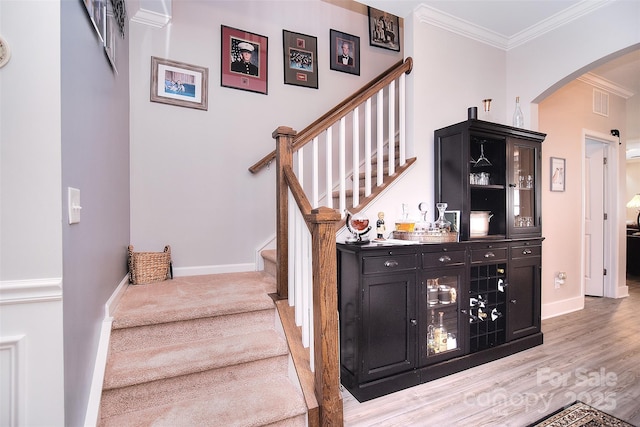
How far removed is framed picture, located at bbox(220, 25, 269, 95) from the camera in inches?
113

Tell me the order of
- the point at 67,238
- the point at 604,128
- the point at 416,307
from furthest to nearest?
the point at 604,128 → the point at 416,307 → the point at 67,238

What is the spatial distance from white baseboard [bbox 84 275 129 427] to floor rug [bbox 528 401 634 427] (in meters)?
2.18

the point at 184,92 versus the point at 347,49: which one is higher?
the point at 347,49

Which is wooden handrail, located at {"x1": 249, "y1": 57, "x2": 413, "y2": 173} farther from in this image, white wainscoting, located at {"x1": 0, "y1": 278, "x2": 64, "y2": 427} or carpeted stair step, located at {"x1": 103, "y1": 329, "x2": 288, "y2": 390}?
white wainscoting, located at {"x1": 0, "y1": 278, "x2": 64, "y2": 427}

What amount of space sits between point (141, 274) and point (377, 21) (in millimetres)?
3669

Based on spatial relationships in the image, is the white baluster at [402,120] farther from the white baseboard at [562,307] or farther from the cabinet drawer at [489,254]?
the white baseboard at [562,307]

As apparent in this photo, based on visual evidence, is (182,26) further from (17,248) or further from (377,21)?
(17,248)

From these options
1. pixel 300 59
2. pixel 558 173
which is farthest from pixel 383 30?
pixel 558 173

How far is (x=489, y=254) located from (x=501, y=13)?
2.11 meters

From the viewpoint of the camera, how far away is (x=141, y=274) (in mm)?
2375

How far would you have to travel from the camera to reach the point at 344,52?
343cm

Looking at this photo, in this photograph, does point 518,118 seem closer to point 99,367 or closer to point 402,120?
point 402,120

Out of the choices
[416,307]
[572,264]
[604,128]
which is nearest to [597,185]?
[604,128]

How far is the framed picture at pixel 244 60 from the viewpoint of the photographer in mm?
2879
